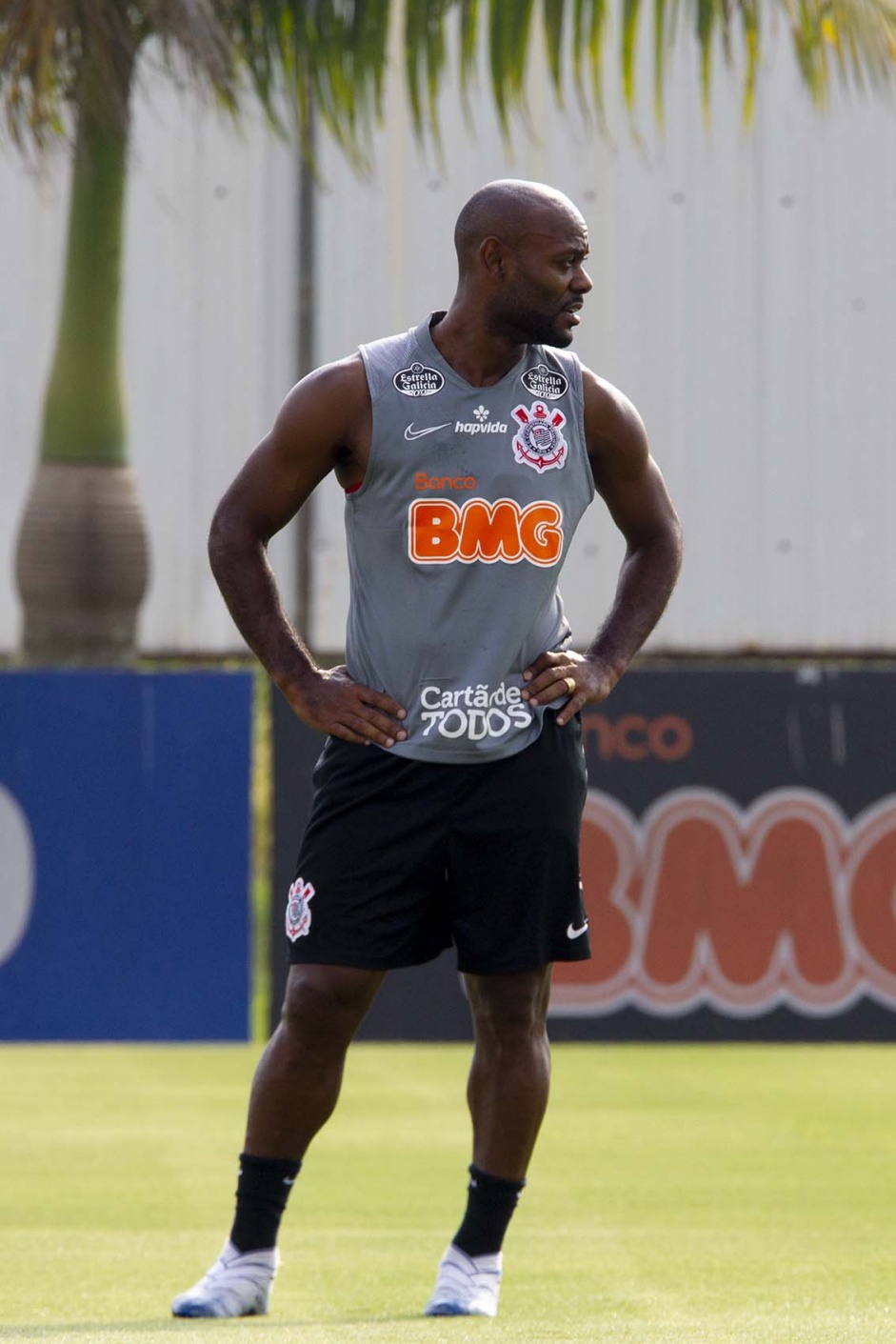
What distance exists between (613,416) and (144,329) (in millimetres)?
7743

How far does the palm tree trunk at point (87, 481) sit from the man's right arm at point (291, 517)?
6.49m

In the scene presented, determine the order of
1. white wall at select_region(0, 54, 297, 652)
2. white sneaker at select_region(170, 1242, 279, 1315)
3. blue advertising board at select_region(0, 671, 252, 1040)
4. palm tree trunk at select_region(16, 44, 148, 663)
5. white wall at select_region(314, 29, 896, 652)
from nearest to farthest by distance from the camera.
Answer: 1. white sneaker at select_region(170, 1242, 279, 1315)
2. blue advertising board at select_region(0, 671, 252, 1040)
3. palm tree trunk at select_region(16, 44, 148, 663)
4. white wall at select_region(0, 54, 297, 652)
5. white wall at select_region(314, 29, 896, 652)

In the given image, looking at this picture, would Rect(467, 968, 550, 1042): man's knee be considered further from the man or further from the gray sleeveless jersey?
the gray sleeveless jersey

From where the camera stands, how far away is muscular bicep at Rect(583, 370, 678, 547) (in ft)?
12.2

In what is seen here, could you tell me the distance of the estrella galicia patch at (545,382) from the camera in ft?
12.1

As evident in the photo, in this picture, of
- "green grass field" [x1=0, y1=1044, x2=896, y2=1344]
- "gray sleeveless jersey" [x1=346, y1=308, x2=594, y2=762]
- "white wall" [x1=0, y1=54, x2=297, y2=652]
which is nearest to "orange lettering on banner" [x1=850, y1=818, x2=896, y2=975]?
"green grass field" [x1=0, y1=1044, x2=896, y2=1344]

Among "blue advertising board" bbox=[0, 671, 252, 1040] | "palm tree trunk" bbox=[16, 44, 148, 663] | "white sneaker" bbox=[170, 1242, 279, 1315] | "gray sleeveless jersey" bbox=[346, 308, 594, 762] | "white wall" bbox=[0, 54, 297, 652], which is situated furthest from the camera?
"white wall" bbox=[0, 54, 297, 652]

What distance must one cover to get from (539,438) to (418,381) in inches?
8.7

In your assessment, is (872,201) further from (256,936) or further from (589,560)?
(256,936)

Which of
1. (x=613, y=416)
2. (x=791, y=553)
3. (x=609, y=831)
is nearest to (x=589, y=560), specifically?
(x=791, y=553)

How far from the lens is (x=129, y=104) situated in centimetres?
966

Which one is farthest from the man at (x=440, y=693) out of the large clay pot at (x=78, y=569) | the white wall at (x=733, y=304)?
the white wall at (x=733, y=304)

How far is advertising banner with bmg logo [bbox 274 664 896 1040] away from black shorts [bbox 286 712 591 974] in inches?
155

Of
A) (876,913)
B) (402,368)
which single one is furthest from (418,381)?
(876,913)
